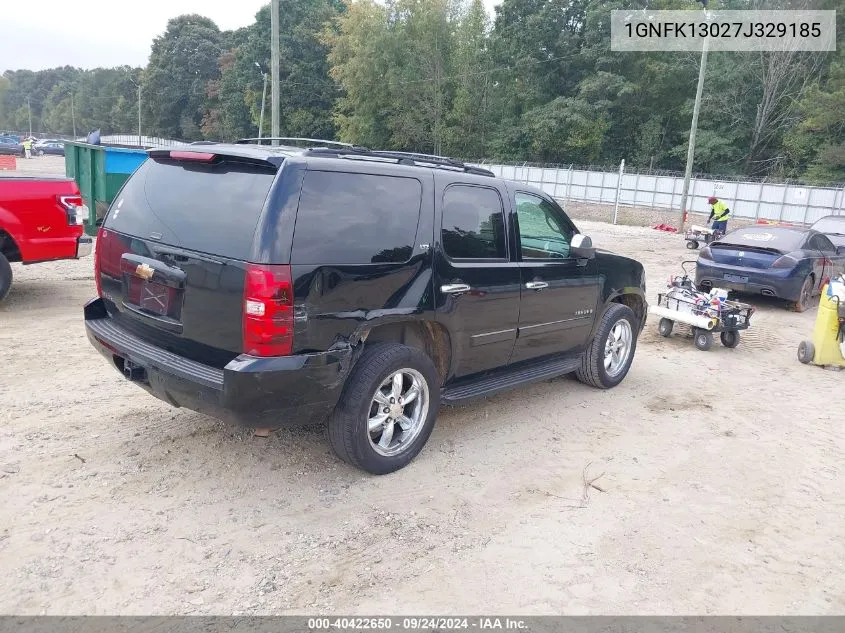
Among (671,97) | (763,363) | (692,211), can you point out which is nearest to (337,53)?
(671,97)

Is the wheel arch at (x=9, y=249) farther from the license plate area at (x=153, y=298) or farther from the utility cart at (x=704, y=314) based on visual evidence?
the utility cart at (x=704, y=314)

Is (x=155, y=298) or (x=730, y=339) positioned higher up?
(x=155, y=298)

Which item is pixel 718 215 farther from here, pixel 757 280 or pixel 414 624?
pixel 414 624

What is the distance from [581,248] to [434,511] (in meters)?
2.60

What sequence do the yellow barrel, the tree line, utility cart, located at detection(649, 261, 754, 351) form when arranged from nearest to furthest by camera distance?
the yellow barrel < utility cart, located at detection(649, 261, 754, 351) < the tree line

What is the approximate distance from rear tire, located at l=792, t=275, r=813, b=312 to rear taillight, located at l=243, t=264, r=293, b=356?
10.1 m

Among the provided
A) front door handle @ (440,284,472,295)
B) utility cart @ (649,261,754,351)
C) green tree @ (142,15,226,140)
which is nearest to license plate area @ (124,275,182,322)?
front door handle @ (440,284,472,295)

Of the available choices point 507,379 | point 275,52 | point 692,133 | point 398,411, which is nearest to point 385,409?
point 398,411

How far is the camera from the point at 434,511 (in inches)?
157

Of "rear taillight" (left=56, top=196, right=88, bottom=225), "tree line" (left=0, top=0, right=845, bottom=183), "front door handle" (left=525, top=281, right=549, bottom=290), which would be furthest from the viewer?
"tree line" (left=0, top=0, right=845, bottom=183)

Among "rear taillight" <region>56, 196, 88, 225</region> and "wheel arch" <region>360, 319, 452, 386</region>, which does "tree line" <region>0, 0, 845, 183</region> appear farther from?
"wheel arch" <region>360, 319, 452, 386</region>

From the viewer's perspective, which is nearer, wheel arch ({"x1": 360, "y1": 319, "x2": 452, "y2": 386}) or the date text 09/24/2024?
the date text 09/24/2024

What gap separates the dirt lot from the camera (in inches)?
127

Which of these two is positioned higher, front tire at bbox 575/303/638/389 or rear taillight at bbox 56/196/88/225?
rear taillight at bbox 56/196/88/225
